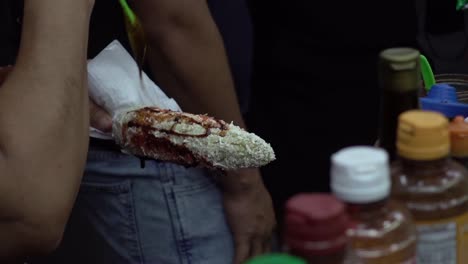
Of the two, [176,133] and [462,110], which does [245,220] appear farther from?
[462,110]

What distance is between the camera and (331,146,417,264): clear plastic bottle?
752 mm

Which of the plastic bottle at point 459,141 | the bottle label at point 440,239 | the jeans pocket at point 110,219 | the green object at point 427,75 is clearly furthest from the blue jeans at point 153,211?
the bottle label at point 440,239

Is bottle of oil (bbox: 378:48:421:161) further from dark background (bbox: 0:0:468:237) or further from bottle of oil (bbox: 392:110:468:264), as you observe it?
dark background (bbox: 0:0:468:237)

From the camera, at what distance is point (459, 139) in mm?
988

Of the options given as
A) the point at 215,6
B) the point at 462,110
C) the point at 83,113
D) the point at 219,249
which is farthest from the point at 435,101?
the point at 215,6

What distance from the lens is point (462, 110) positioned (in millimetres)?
1165

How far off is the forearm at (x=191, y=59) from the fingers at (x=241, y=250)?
256mm

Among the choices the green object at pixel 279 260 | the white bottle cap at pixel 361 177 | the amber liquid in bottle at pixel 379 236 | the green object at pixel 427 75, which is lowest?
the amber liquid in bottle at pixel 379 236

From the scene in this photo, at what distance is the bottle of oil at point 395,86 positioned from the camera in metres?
0.89

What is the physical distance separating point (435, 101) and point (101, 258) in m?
0.86

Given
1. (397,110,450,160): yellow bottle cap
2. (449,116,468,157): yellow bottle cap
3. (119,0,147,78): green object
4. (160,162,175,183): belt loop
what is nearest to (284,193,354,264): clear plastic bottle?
(397,110,450,160): yellow bottle cap

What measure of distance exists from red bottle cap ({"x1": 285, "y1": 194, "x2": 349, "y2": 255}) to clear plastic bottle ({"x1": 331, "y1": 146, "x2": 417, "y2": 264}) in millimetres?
30

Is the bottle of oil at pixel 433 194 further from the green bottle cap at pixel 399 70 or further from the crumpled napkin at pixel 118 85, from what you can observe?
the crumpled napkin at pixel 118 85

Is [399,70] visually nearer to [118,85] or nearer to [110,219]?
[118,85]
